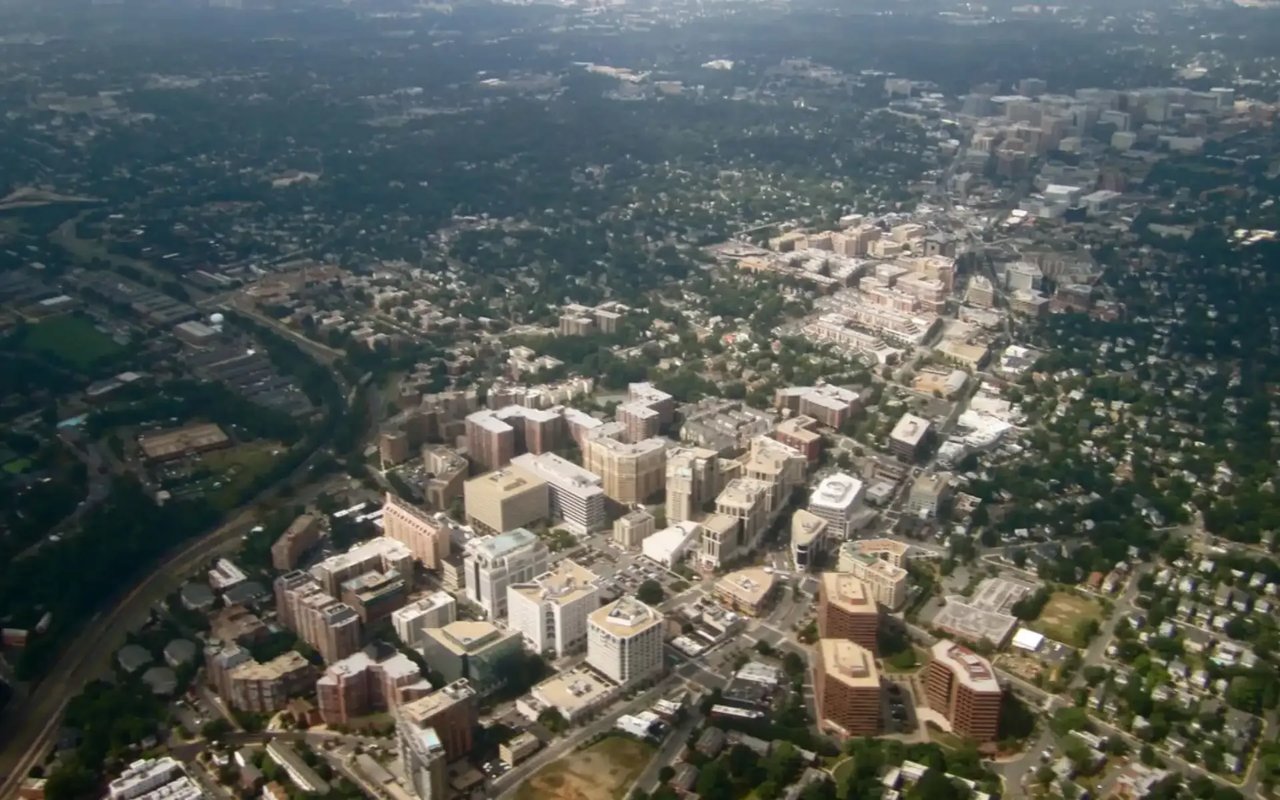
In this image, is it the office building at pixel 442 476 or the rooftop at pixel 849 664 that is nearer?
the rooftop at pixel 849 664

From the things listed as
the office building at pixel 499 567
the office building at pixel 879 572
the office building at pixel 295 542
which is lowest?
the office building at pixel 295 542

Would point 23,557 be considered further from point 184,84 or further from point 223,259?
point 184,84

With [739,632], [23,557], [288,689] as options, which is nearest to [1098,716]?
[739,632]

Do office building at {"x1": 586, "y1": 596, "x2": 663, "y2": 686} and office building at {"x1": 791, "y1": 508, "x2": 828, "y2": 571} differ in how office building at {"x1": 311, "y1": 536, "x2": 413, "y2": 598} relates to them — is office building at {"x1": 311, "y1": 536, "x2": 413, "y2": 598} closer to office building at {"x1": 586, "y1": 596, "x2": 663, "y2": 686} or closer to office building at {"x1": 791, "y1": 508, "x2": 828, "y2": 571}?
office building at {"x1": 586, "y1": 596, "x2": 663, "y2": 686}

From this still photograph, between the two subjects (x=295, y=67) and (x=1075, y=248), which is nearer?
(x=1075, y=248)

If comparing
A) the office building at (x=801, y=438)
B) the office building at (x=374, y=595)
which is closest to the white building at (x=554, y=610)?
the office building at (x=374, y=595)

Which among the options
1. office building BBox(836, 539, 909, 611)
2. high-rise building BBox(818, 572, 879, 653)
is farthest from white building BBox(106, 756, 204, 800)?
office building BBox(836, 539, 909, 611)

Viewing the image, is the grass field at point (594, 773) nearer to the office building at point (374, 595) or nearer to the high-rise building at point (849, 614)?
the high-rise building at point (849, 614)
